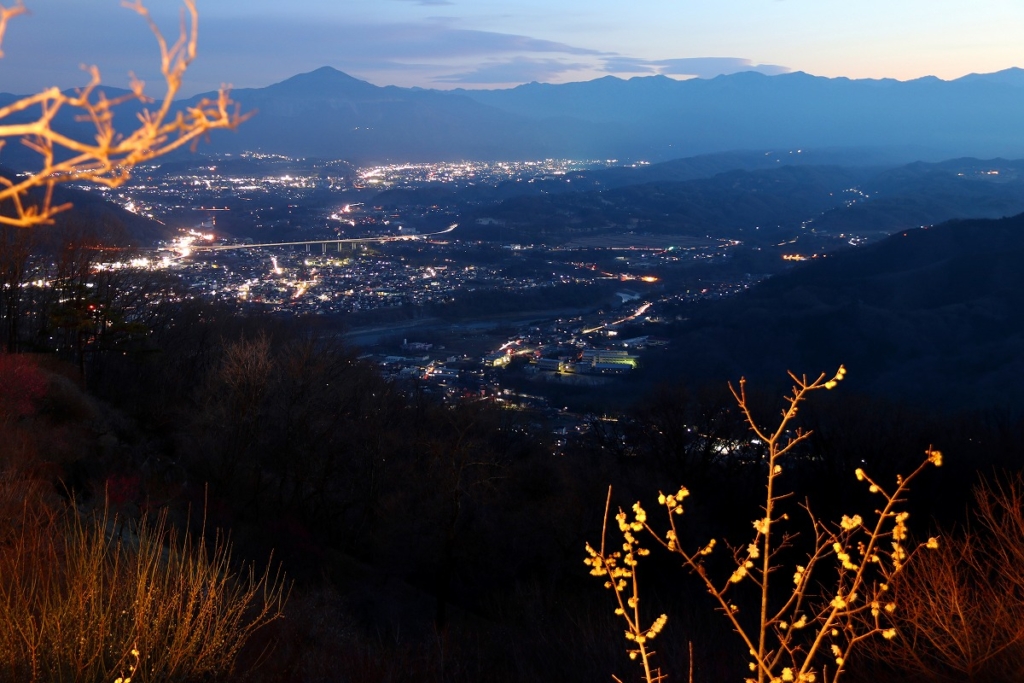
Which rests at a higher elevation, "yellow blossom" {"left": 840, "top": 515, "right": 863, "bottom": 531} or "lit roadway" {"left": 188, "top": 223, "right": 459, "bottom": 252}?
"yellow blossom" {"left": 840, "top": 515, "right": 863, "bottom": 531}

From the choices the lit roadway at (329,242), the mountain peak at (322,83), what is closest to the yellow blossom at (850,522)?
the lit roadway at (329,242)

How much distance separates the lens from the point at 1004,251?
39.6 metres

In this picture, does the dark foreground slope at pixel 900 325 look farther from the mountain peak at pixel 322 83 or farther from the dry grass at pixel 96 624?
the mountain peak at pixel 322 83

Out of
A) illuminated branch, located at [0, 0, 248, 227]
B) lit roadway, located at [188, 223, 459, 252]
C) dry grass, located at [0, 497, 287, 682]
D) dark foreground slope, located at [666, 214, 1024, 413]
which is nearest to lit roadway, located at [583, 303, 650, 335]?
dark foreground slope, located at [666, 214, 1024, 413]

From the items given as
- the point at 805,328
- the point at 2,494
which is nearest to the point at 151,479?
the point at 2,494

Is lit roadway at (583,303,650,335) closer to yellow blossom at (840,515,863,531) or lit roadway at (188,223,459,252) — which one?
lit roadway at (188,223,459,252)

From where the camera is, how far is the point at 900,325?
34094 millimetres

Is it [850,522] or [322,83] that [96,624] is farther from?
[322,83]

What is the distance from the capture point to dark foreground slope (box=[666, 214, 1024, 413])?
2942cm

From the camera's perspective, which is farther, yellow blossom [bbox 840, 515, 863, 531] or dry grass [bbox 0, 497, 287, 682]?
dry grass [bbox 0, 497, 287, 682]

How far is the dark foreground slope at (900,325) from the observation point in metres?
29.4

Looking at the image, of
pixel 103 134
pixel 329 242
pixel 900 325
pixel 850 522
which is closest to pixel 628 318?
pixel 900 325

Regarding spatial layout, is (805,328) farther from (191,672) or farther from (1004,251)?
(191,672)

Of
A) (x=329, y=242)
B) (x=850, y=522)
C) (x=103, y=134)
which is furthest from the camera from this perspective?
(x=329, y=242)
